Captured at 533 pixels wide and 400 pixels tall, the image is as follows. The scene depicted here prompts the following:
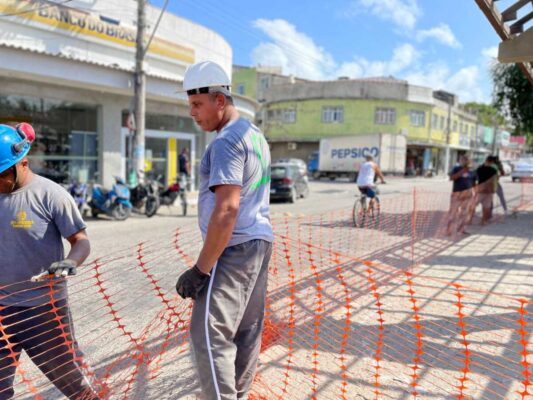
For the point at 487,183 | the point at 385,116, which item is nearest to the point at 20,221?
the point at 487,183

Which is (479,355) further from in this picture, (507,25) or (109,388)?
(507,25)

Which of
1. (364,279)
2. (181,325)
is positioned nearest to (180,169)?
(364,279)

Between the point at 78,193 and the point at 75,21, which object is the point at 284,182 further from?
the point at 75,21

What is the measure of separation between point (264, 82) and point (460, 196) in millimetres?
37877

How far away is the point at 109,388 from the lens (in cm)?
283

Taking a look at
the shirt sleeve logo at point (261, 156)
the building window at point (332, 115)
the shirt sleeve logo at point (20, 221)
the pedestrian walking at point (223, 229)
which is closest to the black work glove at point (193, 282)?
the pedestrian walking at point (223, 229)

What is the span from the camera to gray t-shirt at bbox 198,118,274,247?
1.90 meters

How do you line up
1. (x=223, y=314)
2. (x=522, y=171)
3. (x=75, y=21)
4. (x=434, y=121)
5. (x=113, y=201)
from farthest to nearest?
1. (x=434, y=121)
2. (x=522, y=171)
3. (x=75, y=21)
4. (x=113, y=201)
5. (x=223, y=314)

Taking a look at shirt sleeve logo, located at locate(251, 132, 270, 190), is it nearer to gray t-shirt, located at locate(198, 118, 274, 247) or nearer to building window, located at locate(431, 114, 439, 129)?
gray t-shirt, located at locate(198, 118, 274, 247)

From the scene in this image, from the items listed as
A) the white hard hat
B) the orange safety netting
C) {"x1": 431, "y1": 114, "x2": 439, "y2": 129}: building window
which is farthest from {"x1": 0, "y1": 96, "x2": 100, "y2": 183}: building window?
{"x1": 431, "y1": 114, "x2": 439, "y2": 129}: building window

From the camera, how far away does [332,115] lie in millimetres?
38625

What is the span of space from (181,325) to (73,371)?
1620 millimetres

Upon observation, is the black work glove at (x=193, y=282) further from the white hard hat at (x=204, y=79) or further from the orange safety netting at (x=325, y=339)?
the white hard hat at (x=204, y=79)

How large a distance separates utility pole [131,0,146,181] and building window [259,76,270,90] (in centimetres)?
3342
